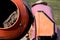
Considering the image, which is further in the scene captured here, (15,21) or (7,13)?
(7,13)

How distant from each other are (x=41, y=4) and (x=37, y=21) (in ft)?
2.65

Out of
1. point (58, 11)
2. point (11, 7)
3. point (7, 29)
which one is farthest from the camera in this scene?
point (58, 11)

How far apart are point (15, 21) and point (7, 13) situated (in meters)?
0.27

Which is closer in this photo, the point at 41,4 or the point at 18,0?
the point at 18,0

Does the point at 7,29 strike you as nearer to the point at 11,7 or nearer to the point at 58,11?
the point at 11,7

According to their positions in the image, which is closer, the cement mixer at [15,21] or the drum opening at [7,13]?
the cement mixer at [15,21]

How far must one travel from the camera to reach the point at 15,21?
2789 mm

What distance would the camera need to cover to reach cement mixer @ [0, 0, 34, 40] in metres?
2.74

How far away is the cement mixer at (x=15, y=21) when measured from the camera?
108 inches

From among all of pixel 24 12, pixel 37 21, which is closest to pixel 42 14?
pixel 37 21

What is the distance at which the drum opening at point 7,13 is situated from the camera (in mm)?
2891

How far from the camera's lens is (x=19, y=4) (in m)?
2.80

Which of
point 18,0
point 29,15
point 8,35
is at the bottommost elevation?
point 8,35

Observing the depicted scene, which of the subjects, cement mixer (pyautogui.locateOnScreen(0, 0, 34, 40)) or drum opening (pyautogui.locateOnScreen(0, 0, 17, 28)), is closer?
cement mixer (pyautogui.locateOnScreen(0, 0, 34, 40))
